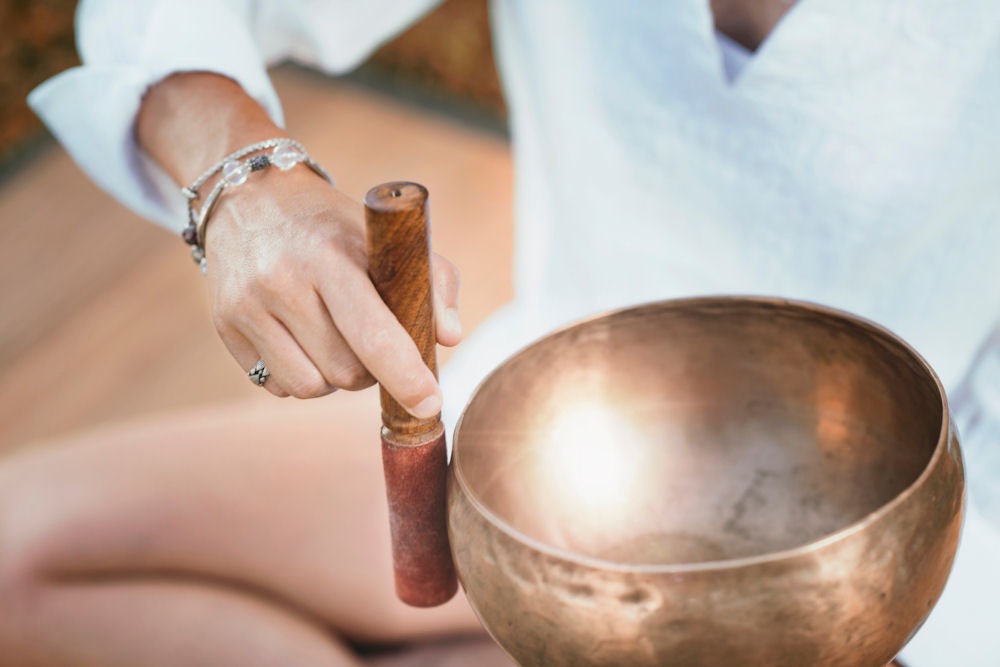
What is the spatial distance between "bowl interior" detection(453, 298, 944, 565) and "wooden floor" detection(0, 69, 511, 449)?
0.95 meters

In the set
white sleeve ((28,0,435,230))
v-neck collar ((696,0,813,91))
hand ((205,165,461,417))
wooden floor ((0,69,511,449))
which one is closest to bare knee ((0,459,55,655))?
white sleeve ((28,0,435,230))

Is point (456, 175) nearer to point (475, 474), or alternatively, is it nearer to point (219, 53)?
point (219, 53)

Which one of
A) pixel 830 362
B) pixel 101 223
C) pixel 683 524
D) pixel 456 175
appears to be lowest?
pixel 101 223

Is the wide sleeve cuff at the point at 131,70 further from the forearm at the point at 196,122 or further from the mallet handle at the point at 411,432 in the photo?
the mallet handle at the point at 411,432

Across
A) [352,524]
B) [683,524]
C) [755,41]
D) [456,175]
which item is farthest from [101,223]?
[683,524]

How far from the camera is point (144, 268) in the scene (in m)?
1.88

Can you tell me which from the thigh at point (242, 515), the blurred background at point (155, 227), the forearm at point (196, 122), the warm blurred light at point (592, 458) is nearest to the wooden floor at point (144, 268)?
Answer: the blurred background at point (155, 227)

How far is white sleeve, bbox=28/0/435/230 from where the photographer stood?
2.35 ft

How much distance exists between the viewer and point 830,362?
22.2 inches

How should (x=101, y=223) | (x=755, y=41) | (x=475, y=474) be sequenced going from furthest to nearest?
(x=101, y=223)
(x=755, y=41)
(x=475, y=474)

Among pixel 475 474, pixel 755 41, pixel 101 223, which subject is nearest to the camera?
pixel 475 474

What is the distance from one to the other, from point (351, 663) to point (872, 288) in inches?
16.5

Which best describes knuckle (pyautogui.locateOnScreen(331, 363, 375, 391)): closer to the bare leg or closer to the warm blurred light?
the warm blurred light

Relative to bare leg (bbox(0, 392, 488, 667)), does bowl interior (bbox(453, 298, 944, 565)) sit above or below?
above
